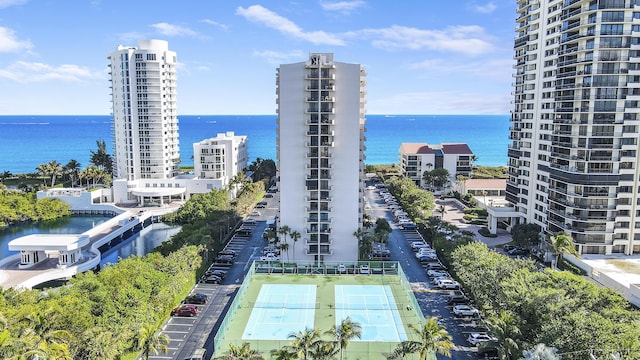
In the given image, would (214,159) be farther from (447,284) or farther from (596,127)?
(596,127)

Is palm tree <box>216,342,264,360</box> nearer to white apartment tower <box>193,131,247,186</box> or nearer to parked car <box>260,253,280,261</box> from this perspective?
parked car <box>260,253,280,261</box>

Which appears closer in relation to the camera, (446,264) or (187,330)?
(187,330)

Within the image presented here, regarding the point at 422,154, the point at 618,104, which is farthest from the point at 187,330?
the point at 422,154

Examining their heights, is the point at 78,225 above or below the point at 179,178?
below

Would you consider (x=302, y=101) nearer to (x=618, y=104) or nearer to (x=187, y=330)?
(x=187, y=330)

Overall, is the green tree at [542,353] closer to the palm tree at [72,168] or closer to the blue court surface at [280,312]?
the blue court surface at [280,312]

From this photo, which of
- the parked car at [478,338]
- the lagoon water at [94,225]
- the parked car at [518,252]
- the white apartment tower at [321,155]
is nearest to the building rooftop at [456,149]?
the parked car at [518,252]

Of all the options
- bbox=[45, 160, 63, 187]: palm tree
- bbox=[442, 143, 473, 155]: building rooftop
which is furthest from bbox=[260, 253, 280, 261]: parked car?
bbox=[45, 160, 63, 187]: palm tree
